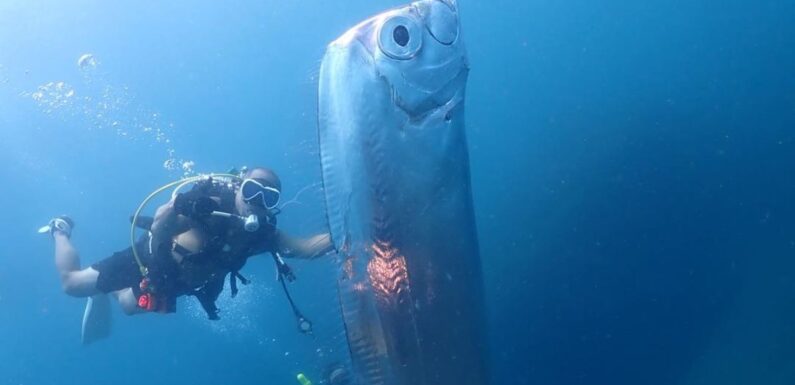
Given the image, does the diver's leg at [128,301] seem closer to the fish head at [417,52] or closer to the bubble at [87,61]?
the fish head at [417,52]

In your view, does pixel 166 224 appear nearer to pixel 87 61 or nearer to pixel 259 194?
pixel 259 194

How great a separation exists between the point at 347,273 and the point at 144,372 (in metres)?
19.6

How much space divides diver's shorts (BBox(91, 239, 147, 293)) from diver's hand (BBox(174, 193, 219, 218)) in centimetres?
186

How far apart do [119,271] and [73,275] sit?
1.43 meters

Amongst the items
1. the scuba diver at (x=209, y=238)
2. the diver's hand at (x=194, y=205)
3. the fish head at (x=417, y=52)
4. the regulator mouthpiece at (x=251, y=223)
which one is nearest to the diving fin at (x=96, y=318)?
the scuba diver at (x=209, y=238)

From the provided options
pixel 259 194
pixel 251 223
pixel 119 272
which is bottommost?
pixel 119 272

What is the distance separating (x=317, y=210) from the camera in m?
1.86

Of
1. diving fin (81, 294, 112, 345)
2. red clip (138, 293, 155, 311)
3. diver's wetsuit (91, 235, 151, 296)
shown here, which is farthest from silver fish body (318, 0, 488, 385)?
diving fin (81, 294, 112, 345)

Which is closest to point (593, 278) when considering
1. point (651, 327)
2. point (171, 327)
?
point (651, 327)

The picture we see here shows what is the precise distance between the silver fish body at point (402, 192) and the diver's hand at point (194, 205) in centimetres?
327

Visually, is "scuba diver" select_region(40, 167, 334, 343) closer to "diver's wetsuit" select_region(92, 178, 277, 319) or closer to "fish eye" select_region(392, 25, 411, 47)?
"diver's wetsuit" select_region(92, 178, 277, 319)

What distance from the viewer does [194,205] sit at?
4.77 meters

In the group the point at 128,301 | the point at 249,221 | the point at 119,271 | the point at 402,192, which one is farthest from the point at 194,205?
the point at 402,192

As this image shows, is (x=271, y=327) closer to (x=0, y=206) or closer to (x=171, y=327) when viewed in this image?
(x=171, y=327)
